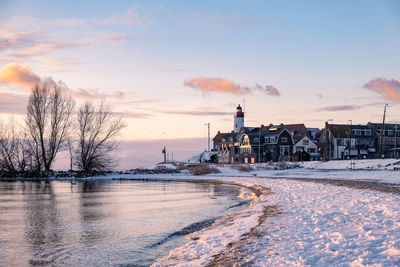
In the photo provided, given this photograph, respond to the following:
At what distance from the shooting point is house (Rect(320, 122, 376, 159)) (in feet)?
321

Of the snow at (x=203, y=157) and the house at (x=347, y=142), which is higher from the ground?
the house at (x=347, y=142)

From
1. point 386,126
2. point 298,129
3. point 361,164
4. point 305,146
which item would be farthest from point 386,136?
point 361,164

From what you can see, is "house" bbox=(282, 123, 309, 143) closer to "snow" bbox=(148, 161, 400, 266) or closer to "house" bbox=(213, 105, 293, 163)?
"house" bbox=(213, 105, 293, 163)

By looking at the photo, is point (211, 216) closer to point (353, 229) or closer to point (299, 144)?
point (353, 229)

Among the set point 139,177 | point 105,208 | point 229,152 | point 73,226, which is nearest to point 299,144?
point 229,152

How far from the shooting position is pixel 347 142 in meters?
97.4

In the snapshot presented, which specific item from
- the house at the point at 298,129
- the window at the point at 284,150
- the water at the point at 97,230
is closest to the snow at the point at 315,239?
the water at the point at 97,230

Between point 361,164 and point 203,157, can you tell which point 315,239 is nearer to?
point 361,164

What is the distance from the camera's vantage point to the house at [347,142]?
97875mm

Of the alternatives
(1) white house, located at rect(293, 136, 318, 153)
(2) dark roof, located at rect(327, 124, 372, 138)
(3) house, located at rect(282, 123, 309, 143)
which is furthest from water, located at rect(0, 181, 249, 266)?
(3) house, located at rect(282, 123, 309, 143)

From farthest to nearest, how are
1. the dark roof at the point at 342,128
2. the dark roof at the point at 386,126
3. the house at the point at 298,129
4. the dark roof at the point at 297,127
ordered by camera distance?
the dark roof at the point at 297,127, the house at the point at 298,129, the dark roof at the point at 386,126, the dark roof at the point at 342,128

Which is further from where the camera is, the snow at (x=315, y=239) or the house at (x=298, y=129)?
the house at (x=298, y=129)

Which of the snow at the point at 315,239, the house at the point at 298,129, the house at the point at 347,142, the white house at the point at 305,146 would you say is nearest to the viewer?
the snow at the point at 315,239

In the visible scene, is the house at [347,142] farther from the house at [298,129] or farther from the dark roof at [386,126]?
the house at [298,129]
